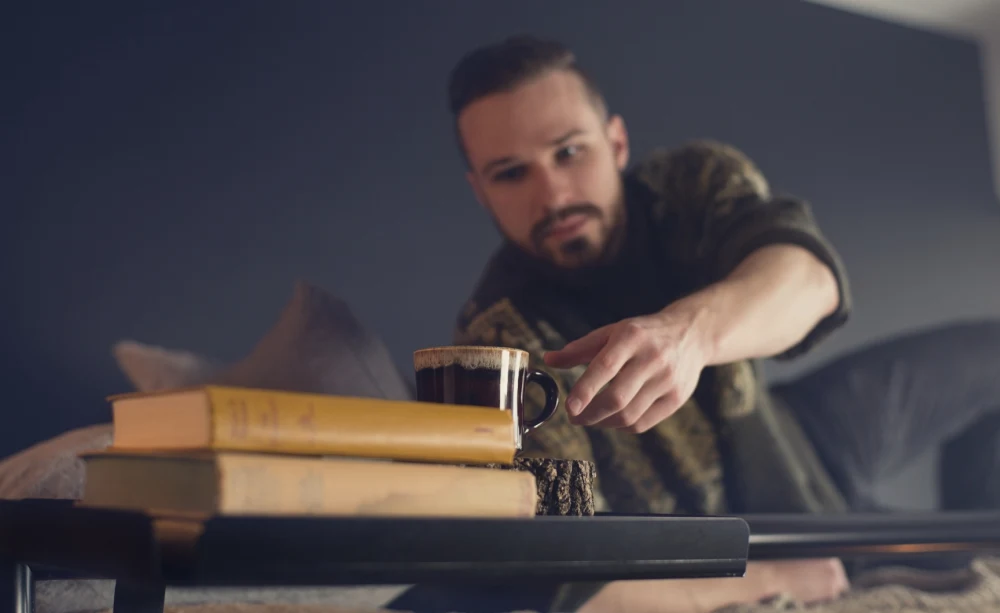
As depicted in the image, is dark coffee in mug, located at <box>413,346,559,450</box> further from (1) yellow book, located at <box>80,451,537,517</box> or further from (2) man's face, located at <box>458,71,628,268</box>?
(2) man's face, located at <box>458,71,628,268</box>

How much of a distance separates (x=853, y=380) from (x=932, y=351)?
230 mm

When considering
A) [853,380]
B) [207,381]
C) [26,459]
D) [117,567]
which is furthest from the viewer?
[853,380]

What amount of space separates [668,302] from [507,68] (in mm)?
431

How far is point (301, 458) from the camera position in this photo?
0.51m

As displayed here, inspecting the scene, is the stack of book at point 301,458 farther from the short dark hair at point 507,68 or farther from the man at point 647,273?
the short dark hair at point 507,68

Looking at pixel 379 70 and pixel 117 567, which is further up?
pixel 379 70

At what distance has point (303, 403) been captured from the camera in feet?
1.73

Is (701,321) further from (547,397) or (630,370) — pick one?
(547,397)

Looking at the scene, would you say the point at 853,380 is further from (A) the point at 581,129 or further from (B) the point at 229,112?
(B) the point at 229,112

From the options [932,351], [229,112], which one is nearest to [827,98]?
[932,351]

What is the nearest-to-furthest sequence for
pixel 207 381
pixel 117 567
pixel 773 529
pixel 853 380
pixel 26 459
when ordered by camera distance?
pixel 117 567 → pixel 26 459 → pixel 207 381 → pixel 773 529 → pixel 853 380

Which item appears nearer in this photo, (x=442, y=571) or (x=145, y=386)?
(x=442, y=571)

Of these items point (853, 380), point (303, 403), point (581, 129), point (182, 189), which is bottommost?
point (853, 380)

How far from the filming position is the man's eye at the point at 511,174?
137 cm
